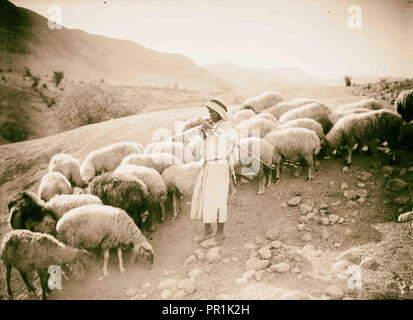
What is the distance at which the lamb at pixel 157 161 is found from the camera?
596 cm

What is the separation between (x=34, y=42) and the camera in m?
21.0

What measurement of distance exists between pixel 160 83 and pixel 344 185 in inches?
1069

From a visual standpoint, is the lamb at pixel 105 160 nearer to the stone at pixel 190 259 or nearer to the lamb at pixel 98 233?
the lamb at pixel 98 233

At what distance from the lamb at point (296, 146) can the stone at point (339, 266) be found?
2196 mm

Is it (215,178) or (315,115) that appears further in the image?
(315,115)

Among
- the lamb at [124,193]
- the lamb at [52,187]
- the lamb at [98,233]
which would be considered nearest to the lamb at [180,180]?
the lamb at [124,193]

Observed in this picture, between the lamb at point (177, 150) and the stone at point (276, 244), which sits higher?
the lamb at point (177, 150)

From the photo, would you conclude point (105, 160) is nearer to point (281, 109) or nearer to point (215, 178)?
point (215, 178)

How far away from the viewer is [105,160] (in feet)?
24.0

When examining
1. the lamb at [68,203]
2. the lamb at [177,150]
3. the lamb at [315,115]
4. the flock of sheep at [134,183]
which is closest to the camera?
the flock of sheep at [134,183]

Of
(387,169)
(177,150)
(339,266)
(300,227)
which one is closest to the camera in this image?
(339,266)

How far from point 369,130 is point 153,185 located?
13.8 ft

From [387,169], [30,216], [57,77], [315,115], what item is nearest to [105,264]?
[30,216]
